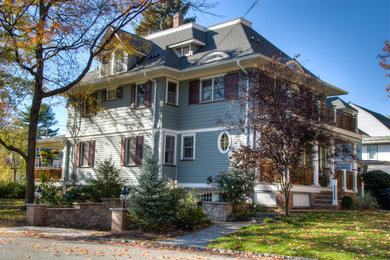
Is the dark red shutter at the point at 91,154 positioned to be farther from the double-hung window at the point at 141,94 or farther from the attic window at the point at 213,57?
the attic window at the point at 213,57

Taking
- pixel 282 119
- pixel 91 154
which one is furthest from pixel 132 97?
pixel 282 119

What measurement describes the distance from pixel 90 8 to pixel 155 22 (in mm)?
23399

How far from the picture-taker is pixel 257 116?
12844 mm

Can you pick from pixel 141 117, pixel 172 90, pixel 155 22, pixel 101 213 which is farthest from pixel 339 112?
pixel 155 22

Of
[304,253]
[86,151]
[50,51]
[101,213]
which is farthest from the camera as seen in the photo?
[86,151]

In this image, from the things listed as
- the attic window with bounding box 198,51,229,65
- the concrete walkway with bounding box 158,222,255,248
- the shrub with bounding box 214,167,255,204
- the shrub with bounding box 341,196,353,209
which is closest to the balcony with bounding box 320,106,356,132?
the shrub with bounding box 341,196,353,209

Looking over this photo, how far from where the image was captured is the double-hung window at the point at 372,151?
33.4 m

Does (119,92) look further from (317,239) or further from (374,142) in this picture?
(374,142)

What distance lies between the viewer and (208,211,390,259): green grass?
885 cm

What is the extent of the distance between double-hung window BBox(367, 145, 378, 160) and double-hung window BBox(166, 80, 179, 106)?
20.2 metres

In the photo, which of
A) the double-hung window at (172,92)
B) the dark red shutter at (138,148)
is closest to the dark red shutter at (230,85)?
the double-hung window at (172,92)

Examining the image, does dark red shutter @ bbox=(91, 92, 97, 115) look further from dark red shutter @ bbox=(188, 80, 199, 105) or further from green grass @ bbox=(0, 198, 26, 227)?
green grass @ bbox=(0, 198, 26, 227)

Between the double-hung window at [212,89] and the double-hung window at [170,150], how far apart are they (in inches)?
98.0

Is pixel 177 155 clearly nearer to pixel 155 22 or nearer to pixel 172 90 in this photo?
pixel 172 90
